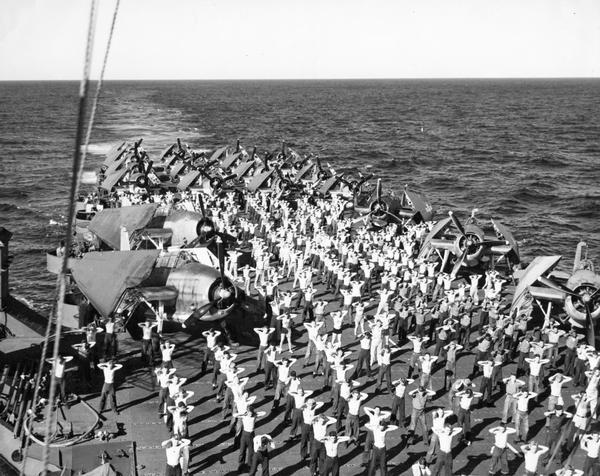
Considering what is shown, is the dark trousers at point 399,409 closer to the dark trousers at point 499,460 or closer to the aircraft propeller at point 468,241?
the dark trousers at point 499,460

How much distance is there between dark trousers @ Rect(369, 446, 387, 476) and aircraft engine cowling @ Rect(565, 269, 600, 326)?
1337 centimetres

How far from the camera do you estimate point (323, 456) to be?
56.4ft

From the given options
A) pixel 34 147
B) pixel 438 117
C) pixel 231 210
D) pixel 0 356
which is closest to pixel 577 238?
pixel 231 210

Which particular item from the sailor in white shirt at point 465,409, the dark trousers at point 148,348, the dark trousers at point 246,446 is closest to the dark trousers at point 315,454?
the dark trousers at point 246,446

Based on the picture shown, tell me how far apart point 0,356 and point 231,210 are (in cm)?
2408

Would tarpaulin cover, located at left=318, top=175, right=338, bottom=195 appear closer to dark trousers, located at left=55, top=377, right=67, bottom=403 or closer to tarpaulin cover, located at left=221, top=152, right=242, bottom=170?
tarpaulin cover, located at left=221, top=152, right=242, bottom=170

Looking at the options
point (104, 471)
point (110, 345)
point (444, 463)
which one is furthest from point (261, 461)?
point (110, 345)

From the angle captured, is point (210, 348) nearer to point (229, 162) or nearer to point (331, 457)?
point (331, 457)

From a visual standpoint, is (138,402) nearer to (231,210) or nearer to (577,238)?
(231,210)

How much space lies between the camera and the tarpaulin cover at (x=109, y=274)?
24.8 metres

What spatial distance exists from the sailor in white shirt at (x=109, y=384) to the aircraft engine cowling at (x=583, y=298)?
745 inches

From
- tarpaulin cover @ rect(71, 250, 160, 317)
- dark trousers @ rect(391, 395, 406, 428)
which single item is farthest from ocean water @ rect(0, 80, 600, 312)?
dark trousers @ rect(391, 395, 406, 428)

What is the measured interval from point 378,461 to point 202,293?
1198 centimetres

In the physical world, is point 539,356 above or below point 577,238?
above
